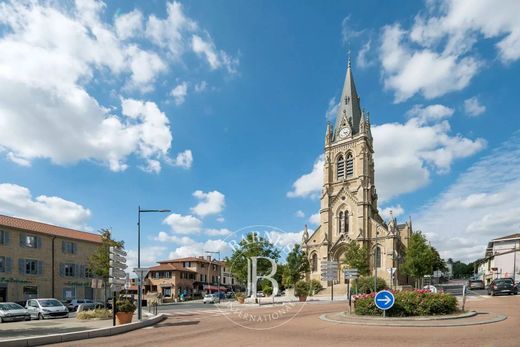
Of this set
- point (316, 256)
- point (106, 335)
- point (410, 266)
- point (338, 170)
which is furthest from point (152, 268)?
point (106, 335)

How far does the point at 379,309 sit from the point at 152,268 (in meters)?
64.3

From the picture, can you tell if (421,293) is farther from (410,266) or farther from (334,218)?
(334,218)

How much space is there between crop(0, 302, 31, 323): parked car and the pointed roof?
57592 mm

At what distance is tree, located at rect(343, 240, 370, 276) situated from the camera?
55.0 metres

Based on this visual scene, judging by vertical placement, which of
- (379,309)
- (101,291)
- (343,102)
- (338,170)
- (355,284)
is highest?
(343,102)

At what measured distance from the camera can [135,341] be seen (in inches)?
489

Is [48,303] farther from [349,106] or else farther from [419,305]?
[349,106]

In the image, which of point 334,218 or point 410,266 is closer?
point 410,266

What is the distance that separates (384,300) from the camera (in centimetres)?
1545

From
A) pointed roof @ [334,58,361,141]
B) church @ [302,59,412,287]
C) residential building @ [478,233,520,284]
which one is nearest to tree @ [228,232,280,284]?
church @ [302,59,412,287]

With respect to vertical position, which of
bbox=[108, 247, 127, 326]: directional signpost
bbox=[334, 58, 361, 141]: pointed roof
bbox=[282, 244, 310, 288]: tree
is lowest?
bbox=[282, 244, 310, 288]: tree

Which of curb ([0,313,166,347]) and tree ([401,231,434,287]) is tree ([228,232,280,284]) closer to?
tree ([401,231,434,287])

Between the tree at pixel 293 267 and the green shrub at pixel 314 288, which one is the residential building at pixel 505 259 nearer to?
the green shrub at pixel 314 288

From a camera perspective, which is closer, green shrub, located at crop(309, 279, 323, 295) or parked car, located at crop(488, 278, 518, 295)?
parked car, located at crop(488, 278, 518, 295)
